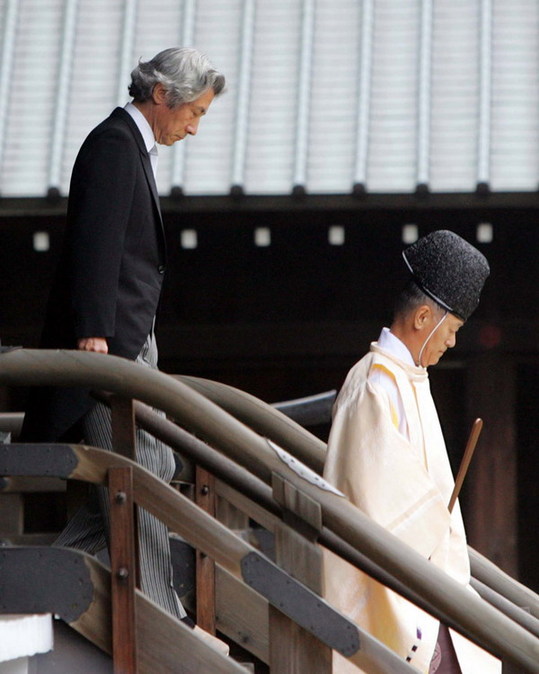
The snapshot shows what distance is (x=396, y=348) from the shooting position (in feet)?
11.5

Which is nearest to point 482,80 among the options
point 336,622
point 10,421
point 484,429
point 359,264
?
point 359,264

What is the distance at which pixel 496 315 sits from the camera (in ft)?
21.5

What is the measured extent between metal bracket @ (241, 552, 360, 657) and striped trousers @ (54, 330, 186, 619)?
36 cm

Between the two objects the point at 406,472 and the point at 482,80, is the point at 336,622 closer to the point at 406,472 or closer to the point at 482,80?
the point at 406,472

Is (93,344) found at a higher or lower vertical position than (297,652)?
higher

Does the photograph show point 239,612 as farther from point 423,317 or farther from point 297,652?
point 423,317

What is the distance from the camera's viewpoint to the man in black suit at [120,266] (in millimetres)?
3207

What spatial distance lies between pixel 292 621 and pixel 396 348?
83cm

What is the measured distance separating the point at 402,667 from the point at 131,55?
14.0 ft

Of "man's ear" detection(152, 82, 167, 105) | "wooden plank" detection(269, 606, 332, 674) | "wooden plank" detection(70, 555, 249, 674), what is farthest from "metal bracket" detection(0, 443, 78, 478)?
"man's ear" detection(152, 82, 167, 105)

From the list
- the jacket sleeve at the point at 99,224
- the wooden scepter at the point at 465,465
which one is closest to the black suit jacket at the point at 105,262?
the jacket sleeve at the point at 99,224

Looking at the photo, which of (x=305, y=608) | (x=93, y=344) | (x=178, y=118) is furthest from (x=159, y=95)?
(x=305, y=608)

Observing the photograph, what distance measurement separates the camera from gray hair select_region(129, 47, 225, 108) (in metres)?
3.43

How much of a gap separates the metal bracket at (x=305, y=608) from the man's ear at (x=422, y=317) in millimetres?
838
